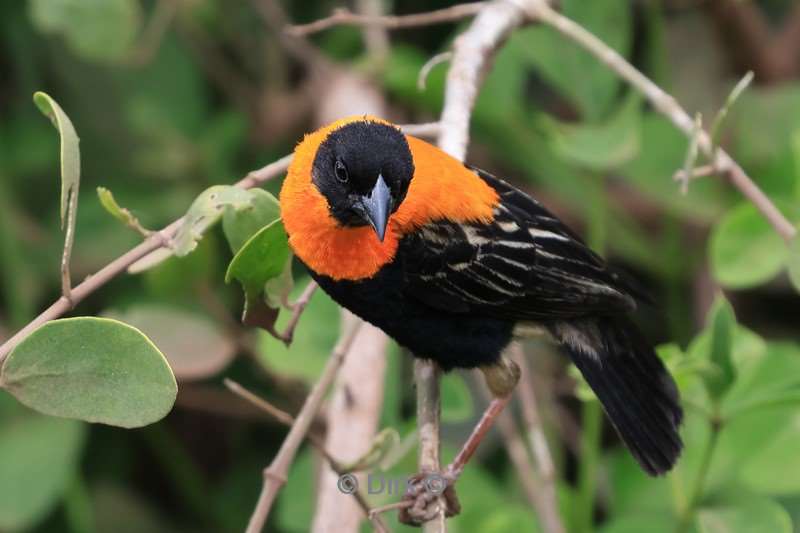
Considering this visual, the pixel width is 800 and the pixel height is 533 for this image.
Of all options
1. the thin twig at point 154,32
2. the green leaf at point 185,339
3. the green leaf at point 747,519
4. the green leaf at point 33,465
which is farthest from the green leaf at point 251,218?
the thin twig at point 154,32

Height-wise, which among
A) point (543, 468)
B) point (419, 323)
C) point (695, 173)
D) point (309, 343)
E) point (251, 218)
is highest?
point (695, 173)

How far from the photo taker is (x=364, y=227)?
8.74 ft

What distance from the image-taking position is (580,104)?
3.57 meters

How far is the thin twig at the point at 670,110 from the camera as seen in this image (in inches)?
107

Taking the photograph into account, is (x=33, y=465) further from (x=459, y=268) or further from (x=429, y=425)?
(x=429, y=425)

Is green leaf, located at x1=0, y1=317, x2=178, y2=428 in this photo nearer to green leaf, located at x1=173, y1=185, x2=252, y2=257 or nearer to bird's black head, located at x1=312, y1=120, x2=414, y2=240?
green leaf, located at x1=173, y1=185, x2=252, y2=257

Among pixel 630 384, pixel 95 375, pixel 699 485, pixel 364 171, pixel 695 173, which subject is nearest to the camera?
pixel 95 375

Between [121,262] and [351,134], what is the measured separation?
0.62m

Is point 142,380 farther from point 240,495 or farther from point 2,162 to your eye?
point 2,162

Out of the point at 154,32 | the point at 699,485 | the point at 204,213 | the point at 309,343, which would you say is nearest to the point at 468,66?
the point at 309,343

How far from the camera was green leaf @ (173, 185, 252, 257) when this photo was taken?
2227mm

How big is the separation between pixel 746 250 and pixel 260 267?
1.37 meters

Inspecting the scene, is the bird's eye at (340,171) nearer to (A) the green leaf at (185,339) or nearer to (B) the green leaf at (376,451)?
(B) the green leaf at (376,451)

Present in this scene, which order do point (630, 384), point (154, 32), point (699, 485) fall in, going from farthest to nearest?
1. point (154, 32)
2. point (630, 384)
3. point (699, 485)
